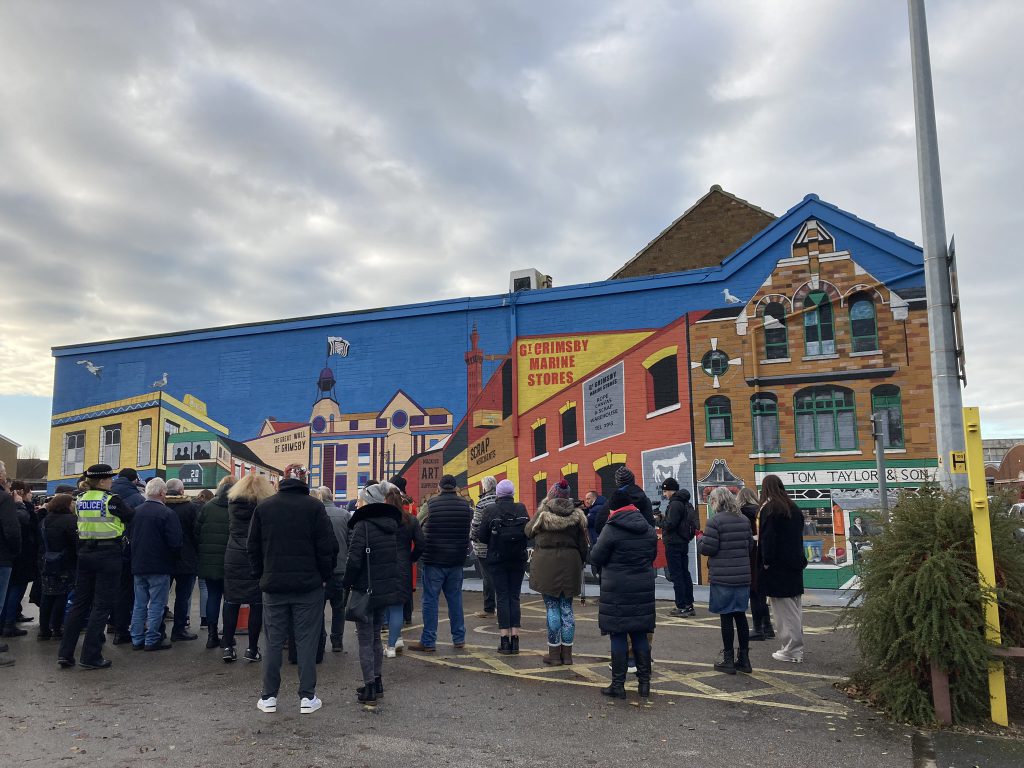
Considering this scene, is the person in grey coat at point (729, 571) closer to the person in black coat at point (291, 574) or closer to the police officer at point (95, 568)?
the person in black coat at point (291, 574)

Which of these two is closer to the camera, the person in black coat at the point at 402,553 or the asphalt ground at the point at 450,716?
the asphalt ground at the point at 450,716

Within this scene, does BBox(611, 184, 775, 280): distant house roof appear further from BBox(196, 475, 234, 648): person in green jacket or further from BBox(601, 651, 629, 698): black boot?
BBox(601, 651, 629, 698): black boot

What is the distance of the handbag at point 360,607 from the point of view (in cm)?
643

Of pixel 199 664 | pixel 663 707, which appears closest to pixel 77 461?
pixel 199 664

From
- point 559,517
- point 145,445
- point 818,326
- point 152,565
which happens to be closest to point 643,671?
point 559,517

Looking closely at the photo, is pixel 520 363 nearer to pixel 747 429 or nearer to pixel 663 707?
pixel 747 429

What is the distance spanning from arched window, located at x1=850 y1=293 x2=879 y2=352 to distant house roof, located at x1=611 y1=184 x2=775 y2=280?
4040mm

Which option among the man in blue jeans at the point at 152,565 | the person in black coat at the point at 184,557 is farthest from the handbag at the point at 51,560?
the person in black coat at the point at 184,557

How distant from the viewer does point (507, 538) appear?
28.0 ft

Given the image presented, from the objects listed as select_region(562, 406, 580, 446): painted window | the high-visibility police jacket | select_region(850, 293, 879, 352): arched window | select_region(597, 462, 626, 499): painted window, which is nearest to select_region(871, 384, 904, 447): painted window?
select_region(850, 293, 879, 352): arched window

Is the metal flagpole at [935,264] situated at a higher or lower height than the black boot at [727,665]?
higher

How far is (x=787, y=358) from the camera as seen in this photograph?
45.7ft

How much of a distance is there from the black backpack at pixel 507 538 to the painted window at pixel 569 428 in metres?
7.08

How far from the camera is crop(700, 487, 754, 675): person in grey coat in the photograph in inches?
289
